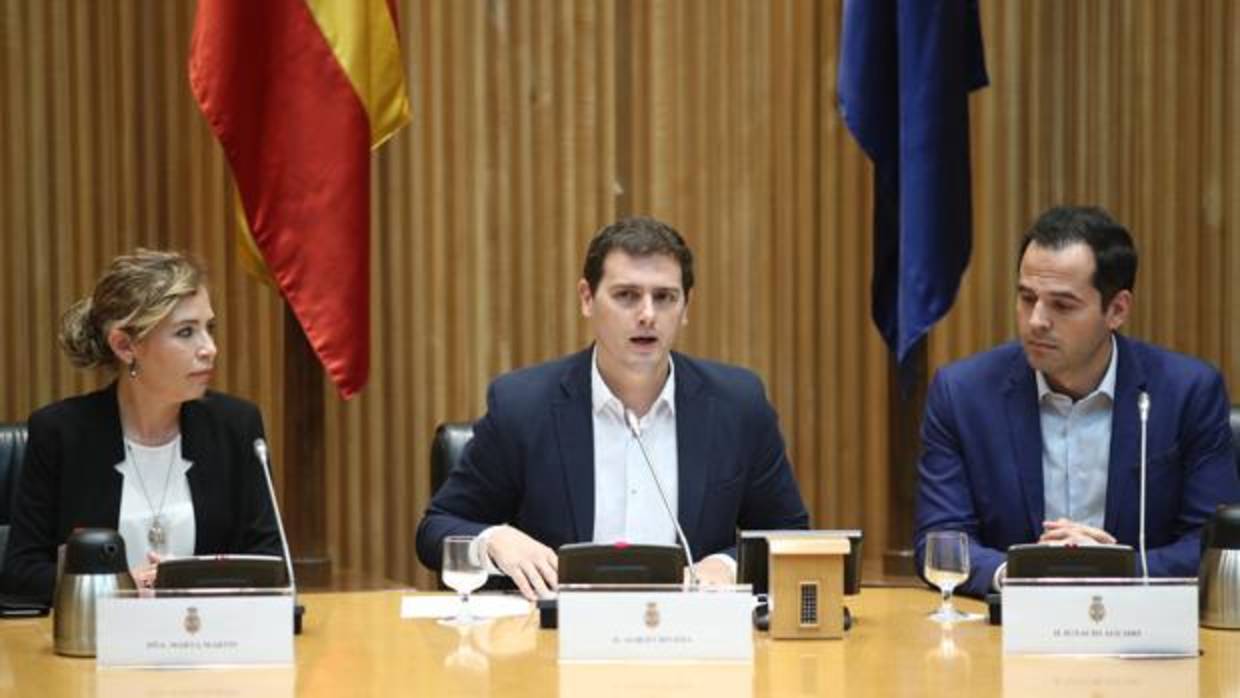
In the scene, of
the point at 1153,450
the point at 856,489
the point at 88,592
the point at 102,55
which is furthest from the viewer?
the point at 856,489

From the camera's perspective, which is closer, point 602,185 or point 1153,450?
point 1153,450

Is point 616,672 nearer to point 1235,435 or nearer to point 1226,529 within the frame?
point 1226,529

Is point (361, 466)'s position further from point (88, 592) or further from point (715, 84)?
point (88, 592)

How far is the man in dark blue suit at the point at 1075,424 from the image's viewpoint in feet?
12.6

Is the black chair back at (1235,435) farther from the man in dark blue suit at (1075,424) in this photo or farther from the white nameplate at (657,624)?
the white nameplate at (657,624)

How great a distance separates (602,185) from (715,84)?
0.41 m

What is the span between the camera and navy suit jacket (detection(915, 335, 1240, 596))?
151 inches

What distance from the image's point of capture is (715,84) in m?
5.14

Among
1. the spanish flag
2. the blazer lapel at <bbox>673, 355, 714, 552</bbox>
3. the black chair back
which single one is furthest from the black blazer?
the black chair back

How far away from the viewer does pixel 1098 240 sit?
12.8 feet

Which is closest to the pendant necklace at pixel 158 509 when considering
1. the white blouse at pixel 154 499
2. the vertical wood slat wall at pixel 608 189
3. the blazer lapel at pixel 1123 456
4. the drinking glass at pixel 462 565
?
Result: the white blouse at pixel 154 499

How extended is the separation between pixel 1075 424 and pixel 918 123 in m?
0.94

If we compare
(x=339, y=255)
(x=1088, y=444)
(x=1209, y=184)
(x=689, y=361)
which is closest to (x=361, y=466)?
(x=339, y=255)

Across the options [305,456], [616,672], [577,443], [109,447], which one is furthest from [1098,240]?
[109,447]
